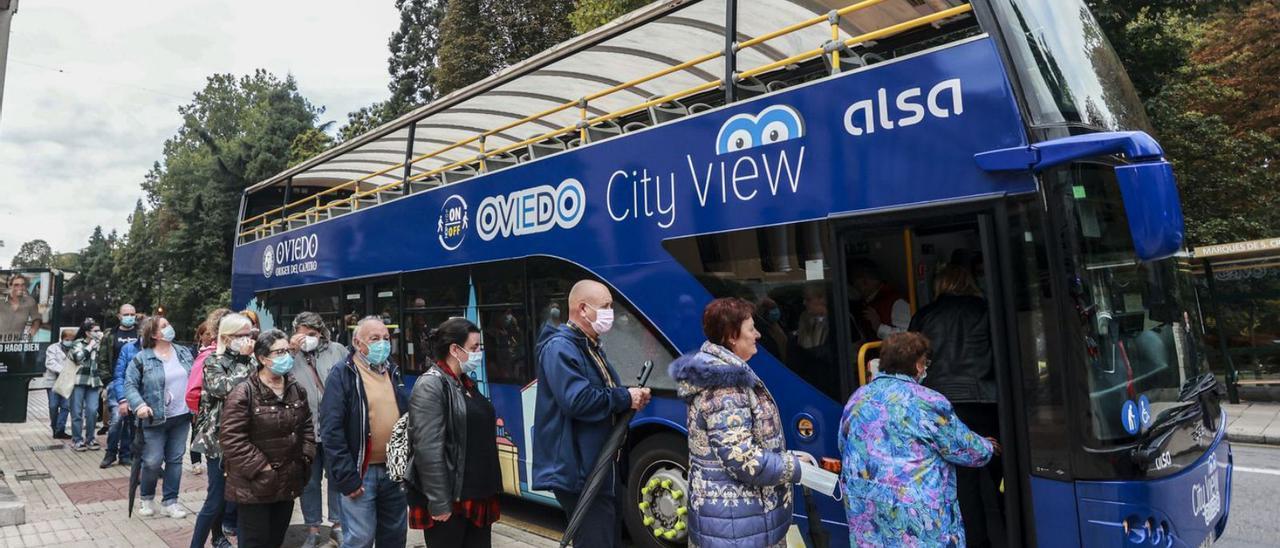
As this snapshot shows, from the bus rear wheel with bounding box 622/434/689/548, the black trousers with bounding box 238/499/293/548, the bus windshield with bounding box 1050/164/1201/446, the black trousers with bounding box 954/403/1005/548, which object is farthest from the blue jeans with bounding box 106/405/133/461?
the bus windshield with bounding box 1050/164/1201/446

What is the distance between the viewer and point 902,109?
13.3ft

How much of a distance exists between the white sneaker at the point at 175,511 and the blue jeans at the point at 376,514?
3.13 meters

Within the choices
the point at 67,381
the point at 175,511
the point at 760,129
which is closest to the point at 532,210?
the point at 760,129

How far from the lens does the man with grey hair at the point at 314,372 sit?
5555 mm

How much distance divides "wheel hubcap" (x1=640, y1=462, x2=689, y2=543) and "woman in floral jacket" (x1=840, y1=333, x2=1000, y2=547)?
1849 millimetres

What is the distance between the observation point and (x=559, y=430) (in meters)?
3.60

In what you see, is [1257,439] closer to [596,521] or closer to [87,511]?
[596,521]

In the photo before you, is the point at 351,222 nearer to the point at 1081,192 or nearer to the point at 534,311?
the point at 534,311

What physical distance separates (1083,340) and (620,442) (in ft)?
6.88

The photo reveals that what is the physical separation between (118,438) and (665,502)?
26.0 ft

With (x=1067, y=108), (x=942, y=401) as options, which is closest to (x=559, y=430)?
(x=942, y=401)

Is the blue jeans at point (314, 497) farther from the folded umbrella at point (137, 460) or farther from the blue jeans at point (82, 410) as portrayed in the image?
the blue jeans at point (82, 410)

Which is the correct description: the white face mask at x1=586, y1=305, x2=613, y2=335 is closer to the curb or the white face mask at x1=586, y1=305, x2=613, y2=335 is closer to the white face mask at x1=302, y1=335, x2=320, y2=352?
the white face mask at x1=302, y1=335, x2=320, y2=352

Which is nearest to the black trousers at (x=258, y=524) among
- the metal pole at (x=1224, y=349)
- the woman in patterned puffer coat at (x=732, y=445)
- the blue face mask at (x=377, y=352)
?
the blue face mask at (x=377, y=352)
